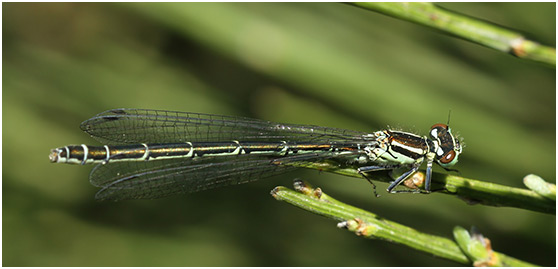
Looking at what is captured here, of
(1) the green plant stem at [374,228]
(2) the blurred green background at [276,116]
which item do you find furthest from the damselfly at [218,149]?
(1) the green plant stem at [374,228]

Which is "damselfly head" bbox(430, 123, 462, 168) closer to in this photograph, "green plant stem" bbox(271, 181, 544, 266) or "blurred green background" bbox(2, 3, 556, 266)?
"blurred green background" bbox(2, 3, 556, 266)

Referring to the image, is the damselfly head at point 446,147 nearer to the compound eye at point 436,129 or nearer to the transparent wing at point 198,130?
the compound eye at point 436,129

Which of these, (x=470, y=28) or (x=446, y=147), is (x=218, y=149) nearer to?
(x=446, y=147)

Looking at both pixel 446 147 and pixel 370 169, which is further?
pixel 446 147

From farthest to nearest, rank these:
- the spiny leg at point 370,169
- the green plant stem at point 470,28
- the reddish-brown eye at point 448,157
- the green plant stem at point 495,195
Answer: the reddish-brown eye at point 448,157, the spiny leg at point 370,169, the green plant stem at point 495,195, the green plant stem at point 470,28

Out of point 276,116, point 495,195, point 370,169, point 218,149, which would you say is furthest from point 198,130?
point 495,195

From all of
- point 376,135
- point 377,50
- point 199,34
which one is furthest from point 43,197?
point 377,50

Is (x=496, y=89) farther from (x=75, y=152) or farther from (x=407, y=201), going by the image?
(x=75, y=152)
